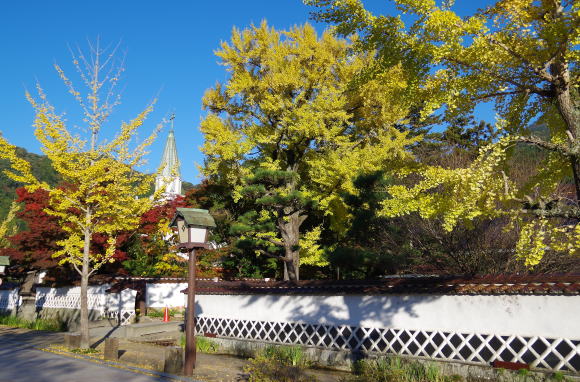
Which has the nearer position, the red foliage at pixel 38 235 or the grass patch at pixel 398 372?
the grass patch at pixel 398 372

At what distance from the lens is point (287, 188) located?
1853 cm

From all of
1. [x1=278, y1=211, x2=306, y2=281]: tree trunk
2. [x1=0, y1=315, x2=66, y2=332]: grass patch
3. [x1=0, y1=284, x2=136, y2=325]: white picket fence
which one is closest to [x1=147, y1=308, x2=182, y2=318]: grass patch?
[x1=0, y1=284, x2=136, y2=325]: white picket fence

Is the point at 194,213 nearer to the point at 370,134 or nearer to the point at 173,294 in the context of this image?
the point at 173,294

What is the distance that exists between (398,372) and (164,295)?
1370 cm

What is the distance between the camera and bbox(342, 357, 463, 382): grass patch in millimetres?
7805

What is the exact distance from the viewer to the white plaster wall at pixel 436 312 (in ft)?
24.2

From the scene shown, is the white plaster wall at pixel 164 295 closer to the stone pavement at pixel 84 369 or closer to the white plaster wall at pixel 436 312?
the stone pavement at pixel 84 369

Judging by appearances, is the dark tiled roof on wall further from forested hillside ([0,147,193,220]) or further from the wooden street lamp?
forested hillside ([0,147,193,220])

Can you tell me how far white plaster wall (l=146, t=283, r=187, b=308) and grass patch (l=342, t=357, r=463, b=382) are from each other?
12371 millimetres

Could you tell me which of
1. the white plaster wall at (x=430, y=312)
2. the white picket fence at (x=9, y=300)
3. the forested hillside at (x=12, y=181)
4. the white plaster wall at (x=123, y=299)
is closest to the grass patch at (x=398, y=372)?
the white plaster wall at (x=430, y=312)

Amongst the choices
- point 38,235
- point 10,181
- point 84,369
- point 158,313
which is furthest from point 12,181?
point 84,369

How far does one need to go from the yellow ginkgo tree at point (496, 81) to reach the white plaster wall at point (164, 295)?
1405cm

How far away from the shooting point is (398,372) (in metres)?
7.86

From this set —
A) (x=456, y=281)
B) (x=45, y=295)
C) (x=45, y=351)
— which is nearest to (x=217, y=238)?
(x=45, y=295)
